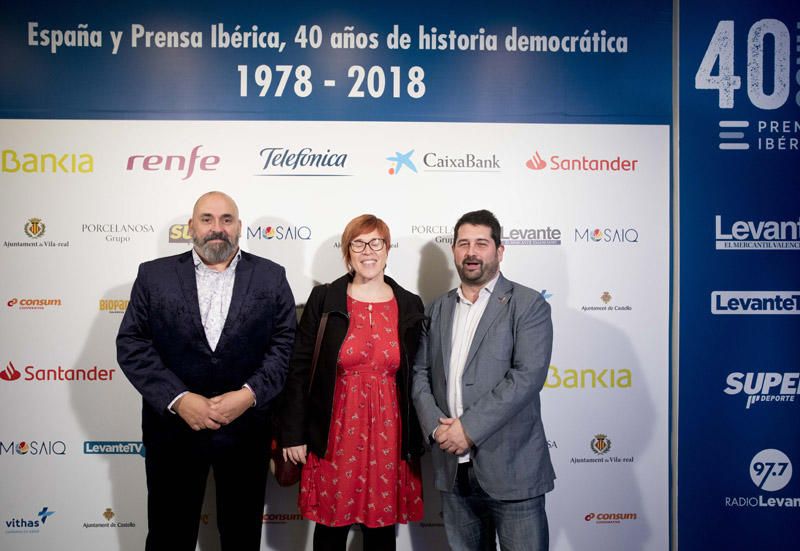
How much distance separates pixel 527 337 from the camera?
1.99 m

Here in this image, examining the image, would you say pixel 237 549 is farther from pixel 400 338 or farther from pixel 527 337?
pixel 527 337

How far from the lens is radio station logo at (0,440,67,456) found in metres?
2.74

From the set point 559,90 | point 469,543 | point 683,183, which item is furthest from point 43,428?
point 683,183

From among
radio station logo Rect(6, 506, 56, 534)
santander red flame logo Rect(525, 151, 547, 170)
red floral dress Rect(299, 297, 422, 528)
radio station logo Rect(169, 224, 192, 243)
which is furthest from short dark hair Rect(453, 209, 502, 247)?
radio station logo Rect(6, 506, 56, 534)

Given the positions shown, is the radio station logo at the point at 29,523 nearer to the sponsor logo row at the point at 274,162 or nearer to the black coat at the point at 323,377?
the black coat at the point at 323,377

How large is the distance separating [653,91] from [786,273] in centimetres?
123

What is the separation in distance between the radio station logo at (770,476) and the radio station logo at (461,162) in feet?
7.01

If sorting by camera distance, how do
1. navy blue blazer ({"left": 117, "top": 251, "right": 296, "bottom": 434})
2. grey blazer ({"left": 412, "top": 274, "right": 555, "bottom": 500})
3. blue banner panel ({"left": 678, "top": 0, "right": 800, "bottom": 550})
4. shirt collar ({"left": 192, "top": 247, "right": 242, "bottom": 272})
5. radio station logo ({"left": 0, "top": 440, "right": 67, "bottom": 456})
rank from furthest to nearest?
blue banner panel ({"left": 678, "top": 0, "right": 800, "bottom": 550})
radio station logo ({"left": 0, "top": 440, "right": 67, "bottom": 456})
shirt collar ({"left": 192, "top": 247, "right": 242, "bottom": 272})
navy blue blazer ({"left": 117, "top": 251, "right": 296, "bottom": 434})
grey blazer ({"left": 412, "top": 274, "right": 555, "bottom": 500})

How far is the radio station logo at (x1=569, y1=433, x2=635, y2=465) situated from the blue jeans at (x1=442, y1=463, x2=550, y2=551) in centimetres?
87

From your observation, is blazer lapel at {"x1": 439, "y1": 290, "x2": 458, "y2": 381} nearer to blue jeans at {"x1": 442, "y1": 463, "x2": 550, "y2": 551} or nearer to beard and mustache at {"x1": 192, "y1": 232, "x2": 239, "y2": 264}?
blue jeans at {"x1": 442, "y1": 463, "x2": 550, "y2": 551}

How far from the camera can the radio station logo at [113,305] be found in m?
2.77

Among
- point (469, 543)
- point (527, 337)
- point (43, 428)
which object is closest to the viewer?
point (527, 337)

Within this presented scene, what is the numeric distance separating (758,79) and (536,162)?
51.5 inches

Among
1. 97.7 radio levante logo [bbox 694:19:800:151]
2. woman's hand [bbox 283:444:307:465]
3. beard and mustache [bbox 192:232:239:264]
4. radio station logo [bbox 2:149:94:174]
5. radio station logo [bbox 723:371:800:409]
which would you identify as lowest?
woman's hand [bbox 283:444:307:465]
